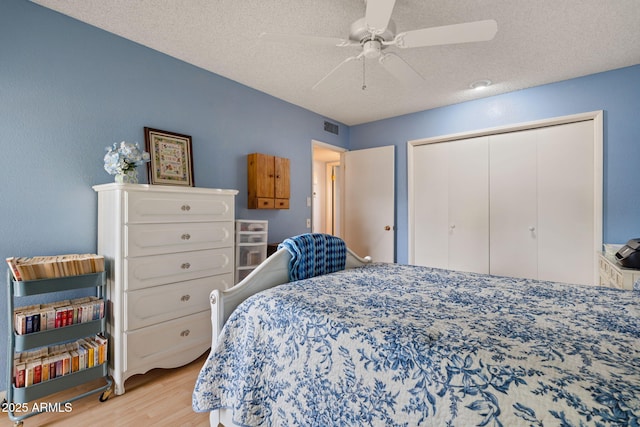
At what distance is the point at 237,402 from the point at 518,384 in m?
1.17

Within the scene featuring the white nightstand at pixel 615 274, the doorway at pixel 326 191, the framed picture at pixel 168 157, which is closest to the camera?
the white nightstand at pixel 615 274

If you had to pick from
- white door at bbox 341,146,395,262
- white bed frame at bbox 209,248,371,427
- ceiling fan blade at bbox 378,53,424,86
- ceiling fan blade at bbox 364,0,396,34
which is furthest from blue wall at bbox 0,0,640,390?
ceiling fan blade at bbox 364,0,396,34

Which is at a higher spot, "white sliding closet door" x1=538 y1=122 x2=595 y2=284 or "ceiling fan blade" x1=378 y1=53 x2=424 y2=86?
"ceiling fan blade" x1=378 y1=53 x2=424 y2=86

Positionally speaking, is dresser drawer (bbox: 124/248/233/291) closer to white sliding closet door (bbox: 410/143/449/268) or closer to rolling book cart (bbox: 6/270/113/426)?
rolling book cart (bbox: 6/270/113/426)

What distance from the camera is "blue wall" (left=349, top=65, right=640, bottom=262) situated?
2.68 m

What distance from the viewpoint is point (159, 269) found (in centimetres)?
210

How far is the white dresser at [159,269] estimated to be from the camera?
195cm

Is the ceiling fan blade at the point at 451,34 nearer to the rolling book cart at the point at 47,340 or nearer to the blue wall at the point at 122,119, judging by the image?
the blue wall at the point at 122,119

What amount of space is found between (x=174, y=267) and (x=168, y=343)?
1.81 feet

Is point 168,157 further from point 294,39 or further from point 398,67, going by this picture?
point 398,67

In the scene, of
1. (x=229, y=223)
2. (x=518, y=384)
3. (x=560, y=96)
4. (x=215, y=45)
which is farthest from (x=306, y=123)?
(x=518, y=384)

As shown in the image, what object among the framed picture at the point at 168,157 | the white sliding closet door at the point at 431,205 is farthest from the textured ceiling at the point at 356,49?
the white sliding closet door at the point at 431,205

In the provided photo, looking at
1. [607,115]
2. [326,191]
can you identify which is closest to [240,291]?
[607,115]

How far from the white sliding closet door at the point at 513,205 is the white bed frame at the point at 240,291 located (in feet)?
8.74
